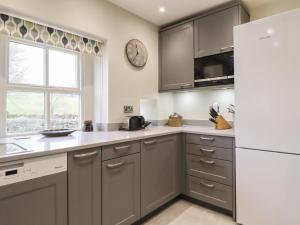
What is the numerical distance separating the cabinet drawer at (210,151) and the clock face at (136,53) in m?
1.30

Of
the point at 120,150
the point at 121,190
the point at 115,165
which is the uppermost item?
the point at 120,150

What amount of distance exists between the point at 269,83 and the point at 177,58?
1.41 metres

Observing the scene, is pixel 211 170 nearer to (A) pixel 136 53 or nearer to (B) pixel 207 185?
(B) pixel 207 185

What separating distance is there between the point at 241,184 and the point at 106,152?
52.7 inches

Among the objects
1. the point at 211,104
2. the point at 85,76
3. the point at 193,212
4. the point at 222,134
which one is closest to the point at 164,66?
the point at 211,104

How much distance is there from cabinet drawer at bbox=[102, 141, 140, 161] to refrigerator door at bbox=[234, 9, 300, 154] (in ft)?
3.30

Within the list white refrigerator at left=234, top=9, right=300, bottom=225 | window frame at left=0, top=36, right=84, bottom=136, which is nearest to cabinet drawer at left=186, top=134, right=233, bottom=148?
white refrigerator at left=234, top=9, right=300, bottom=225

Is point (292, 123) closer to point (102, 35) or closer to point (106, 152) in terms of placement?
point (106, 152)

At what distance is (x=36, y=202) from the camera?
3.91ft

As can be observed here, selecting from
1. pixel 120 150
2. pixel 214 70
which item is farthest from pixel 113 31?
pixel 120 150

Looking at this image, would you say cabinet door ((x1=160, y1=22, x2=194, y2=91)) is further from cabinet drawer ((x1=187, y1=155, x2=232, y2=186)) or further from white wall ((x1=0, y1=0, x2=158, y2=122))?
cabinet drawer ((x1=187, y1=155, x2=232, y2=186))

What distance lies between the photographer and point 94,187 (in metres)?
1.50

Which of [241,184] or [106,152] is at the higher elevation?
[106,152]

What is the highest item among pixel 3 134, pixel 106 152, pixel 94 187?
pixel 3 134
